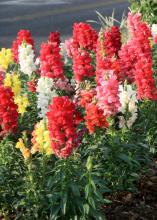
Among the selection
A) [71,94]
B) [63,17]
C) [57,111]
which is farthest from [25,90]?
[63,17]

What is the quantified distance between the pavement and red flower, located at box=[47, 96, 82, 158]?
30.8 ft

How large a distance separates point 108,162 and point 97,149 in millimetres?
168

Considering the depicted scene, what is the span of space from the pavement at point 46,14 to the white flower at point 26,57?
668 centimetres

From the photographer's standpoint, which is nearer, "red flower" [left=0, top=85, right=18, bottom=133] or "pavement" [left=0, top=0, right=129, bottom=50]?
"red flower" [left=0, top=85, right=18, bottom=133]

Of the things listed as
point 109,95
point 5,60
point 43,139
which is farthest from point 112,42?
point 43,139

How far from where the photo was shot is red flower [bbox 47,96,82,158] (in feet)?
16.1

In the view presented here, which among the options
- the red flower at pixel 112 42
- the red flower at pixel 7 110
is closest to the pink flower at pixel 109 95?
the red flower at pixel 7 110

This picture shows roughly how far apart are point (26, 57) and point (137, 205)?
2.51 m

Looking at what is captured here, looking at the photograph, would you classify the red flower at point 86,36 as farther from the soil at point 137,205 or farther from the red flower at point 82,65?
the soil at point 137,205

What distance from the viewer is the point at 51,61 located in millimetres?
6859

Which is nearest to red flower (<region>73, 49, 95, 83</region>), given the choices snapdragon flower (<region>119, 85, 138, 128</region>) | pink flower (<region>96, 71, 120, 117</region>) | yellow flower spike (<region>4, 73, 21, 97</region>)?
yellow flower spike (<region>4, 73, 21, 97</region>)

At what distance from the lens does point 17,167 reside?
18.6 feet

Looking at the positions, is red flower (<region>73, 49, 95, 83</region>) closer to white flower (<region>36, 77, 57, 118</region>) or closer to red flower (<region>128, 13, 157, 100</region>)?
red flower (<region>128, 13, 157, 100</region>)

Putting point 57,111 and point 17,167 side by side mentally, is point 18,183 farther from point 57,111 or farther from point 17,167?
point 57,111
